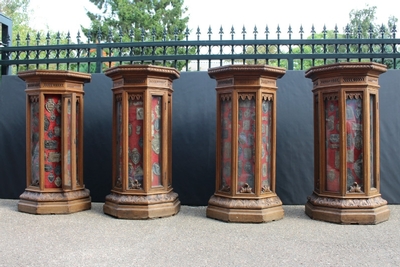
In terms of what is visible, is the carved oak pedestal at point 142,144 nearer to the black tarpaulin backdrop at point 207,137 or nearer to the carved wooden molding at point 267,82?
the black tarpaulin backdrop at point 207,137

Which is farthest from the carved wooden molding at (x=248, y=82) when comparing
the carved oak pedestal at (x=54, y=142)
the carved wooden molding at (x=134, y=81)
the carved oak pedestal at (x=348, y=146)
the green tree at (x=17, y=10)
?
the green tree at (x=17, y=10)

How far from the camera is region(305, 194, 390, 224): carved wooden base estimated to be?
17.8 feet

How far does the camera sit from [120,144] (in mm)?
6059

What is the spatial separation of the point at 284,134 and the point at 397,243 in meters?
2.76

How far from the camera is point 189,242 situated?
4520 millimetres

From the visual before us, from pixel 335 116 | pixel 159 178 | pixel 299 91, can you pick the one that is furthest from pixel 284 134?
pixel 159 178

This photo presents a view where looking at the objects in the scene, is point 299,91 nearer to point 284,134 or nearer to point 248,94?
point 284,134

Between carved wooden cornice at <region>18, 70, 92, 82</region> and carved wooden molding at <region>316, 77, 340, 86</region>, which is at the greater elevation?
carved wooden cornice at <region>18, 70, 92, 82</region>

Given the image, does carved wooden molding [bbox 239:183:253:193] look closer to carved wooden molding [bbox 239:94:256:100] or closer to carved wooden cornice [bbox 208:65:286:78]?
carved wooden molding [bbox 239:94:256:100]

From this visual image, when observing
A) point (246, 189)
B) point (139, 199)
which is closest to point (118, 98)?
point (139, 199)

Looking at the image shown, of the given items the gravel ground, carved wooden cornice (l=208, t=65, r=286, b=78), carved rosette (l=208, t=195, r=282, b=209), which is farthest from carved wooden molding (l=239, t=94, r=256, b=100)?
the gravel ground

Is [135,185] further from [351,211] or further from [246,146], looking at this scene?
[351,211]

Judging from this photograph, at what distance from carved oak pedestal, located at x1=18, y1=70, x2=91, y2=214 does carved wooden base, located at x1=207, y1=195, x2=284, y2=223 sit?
7.19 feet

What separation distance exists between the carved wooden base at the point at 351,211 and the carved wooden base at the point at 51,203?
3574mm
